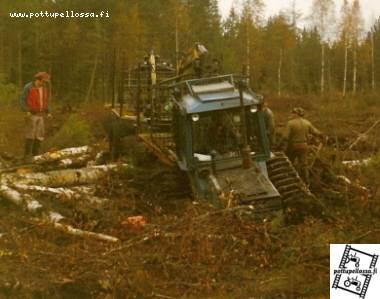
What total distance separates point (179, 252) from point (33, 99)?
5.29 metres

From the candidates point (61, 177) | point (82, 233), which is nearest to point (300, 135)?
point (61, 177)

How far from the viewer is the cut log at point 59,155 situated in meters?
10.2

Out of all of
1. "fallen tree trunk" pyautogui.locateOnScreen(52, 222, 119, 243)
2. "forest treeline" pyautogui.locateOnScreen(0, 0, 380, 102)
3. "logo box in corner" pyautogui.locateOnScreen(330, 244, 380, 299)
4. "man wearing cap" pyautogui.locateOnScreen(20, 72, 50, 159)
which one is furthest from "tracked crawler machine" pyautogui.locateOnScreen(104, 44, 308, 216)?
"forest treeline" pyautogui.locateOnScreen(0, 0, 380, 102)

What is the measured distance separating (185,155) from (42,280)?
3298mm

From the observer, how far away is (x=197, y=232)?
7.02 m

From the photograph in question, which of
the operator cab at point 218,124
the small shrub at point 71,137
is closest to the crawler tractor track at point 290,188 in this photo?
the operator cab at point 218,124

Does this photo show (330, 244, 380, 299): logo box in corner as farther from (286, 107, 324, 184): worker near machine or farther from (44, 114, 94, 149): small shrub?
(44, 114, 94, 149): small shrub

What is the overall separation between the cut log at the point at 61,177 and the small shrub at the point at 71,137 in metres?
3.08

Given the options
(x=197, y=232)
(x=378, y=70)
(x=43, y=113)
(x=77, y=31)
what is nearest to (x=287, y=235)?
(x=197, y=232)

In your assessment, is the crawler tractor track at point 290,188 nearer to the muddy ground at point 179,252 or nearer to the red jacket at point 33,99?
the muddy ground at point 179,252

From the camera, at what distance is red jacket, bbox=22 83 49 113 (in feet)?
35.9

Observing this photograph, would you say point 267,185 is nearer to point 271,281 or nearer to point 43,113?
point 271,281

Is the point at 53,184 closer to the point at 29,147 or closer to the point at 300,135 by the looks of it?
the point at 29,147

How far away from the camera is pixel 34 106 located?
11.0 meters
